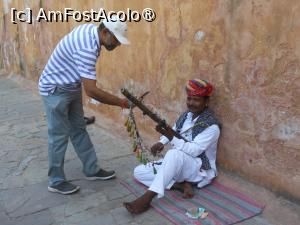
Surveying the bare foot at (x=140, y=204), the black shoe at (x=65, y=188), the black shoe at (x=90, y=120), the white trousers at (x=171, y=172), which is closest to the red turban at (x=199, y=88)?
the white trousers at (x=171, y=172)

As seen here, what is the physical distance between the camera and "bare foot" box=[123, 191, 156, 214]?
344cm

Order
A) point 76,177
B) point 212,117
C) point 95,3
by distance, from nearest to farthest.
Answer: point 212,117, point 76,177, point 95,3

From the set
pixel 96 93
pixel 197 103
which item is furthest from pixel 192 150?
pixel 96 93

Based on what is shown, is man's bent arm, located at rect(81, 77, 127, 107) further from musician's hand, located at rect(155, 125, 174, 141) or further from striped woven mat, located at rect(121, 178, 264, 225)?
striped woven mat, located at rect(121, 178, 264, 225)

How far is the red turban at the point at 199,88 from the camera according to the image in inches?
147

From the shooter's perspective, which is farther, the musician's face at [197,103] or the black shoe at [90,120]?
the black shoe at [90,120]

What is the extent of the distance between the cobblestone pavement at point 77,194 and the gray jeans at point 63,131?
205 mm

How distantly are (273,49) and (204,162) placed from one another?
1.14m

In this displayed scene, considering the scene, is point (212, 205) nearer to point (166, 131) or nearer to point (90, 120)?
point (166, 131)

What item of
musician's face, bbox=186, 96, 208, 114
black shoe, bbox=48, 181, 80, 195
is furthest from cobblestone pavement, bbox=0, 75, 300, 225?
musician's face, bbox=186, 96, 208, 114

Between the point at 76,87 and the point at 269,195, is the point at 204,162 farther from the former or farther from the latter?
the point at 76,87

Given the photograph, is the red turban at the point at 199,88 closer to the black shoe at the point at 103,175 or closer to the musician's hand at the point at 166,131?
the musician's hand at the point at 166,131

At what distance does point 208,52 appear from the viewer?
3871 mm

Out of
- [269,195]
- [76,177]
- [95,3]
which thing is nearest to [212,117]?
[269,195]
